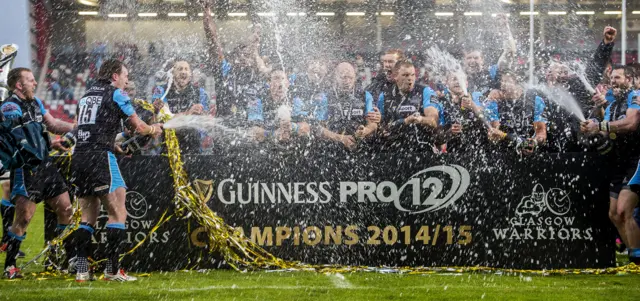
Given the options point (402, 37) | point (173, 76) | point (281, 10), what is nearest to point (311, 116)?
point (173, 76)

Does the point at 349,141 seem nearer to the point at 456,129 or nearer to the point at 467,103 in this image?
the point at 456,129

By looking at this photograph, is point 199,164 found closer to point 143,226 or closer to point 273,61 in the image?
point 143,226

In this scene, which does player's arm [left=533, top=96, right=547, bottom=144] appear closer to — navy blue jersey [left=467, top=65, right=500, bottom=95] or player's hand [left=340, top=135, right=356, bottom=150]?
navy blue jersey [left=467, top=65, right=500, bottom=95]

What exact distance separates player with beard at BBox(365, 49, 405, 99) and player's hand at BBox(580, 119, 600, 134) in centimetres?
196

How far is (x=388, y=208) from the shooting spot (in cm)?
802

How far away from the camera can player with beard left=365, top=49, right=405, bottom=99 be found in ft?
29.5

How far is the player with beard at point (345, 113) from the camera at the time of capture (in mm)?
8727

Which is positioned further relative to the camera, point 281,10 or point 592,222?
point 281,10

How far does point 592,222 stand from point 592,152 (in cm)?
66

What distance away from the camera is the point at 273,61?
1234 cm

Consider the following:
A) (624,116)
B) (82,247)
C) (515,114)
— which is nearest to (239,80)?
(515,114)

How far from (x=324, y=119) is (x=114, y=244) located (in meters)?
2.89

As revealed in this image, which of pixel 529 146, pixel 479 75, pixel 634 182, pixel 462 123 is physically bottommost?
pixel 634 182

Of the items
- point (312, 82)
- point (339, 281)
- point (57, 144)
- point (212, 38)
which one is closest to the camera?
point (339, 281)
